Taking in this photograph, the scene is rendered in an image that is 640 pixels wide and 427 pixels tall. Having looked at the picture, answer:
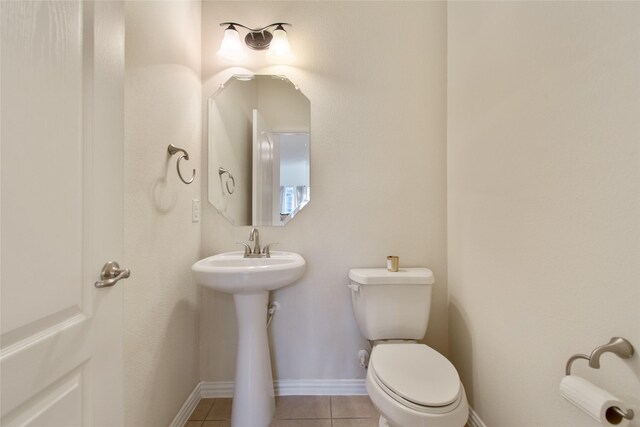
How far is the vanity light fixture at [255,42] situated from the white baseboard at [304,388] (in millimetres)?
1917

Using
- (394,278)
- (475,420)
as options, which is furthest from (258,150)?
(475,420)

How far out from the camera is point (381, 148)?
1.59m

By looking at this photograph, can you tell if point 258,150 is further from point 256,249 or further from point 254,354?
point 254,354

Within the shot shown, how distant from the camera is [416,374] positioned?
3.40ft

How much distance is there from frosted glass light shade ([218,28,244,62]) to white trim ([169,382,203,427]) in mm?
1900

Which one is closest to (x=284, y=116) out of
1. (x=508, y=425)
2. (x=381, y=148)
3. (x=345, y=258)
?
(x=381, y=148)

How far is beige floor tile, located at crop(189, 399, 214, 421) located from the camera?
4.60 feet

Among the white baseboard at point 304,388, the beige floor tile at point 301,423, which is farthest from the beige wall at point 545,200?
the beige floor tile at point 301,423

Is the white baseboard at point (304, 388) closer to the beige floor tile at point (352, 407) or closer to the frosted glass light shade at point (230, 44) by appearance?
the beige floor tile at point (352, 407)

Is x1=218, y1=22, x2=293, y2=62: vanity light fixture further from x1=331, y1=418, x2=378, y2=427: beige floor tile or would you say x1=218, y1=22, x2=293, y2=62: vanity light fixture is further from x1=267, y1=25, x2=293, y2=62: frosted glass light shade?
x1=331, y1=418, x2=378, y2=427: beige floor tile

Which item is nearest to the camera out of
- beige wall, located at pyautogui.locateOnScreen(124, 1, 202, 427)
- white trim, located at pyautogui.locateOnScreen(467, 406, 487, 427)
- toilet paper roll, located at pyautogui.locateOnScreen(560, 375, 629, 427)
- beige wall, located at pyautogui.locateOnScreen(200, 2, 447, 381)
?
toilet paper roll, located at pyautogui.locateOnScreen(560, 375, 629, 427)

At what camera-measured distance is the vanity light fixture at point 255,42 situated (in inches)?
59.1

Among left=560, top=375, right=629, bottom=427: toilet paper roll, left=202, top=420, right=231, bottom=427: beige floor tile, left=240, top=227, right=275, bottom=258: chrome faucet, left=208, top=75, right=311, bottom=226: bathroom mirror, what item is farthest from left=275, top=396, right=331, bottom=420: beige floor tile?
left=560, top=375, right=629, bottom=427: toilet paper roll

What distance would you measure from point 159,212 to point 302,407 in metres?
1.27
